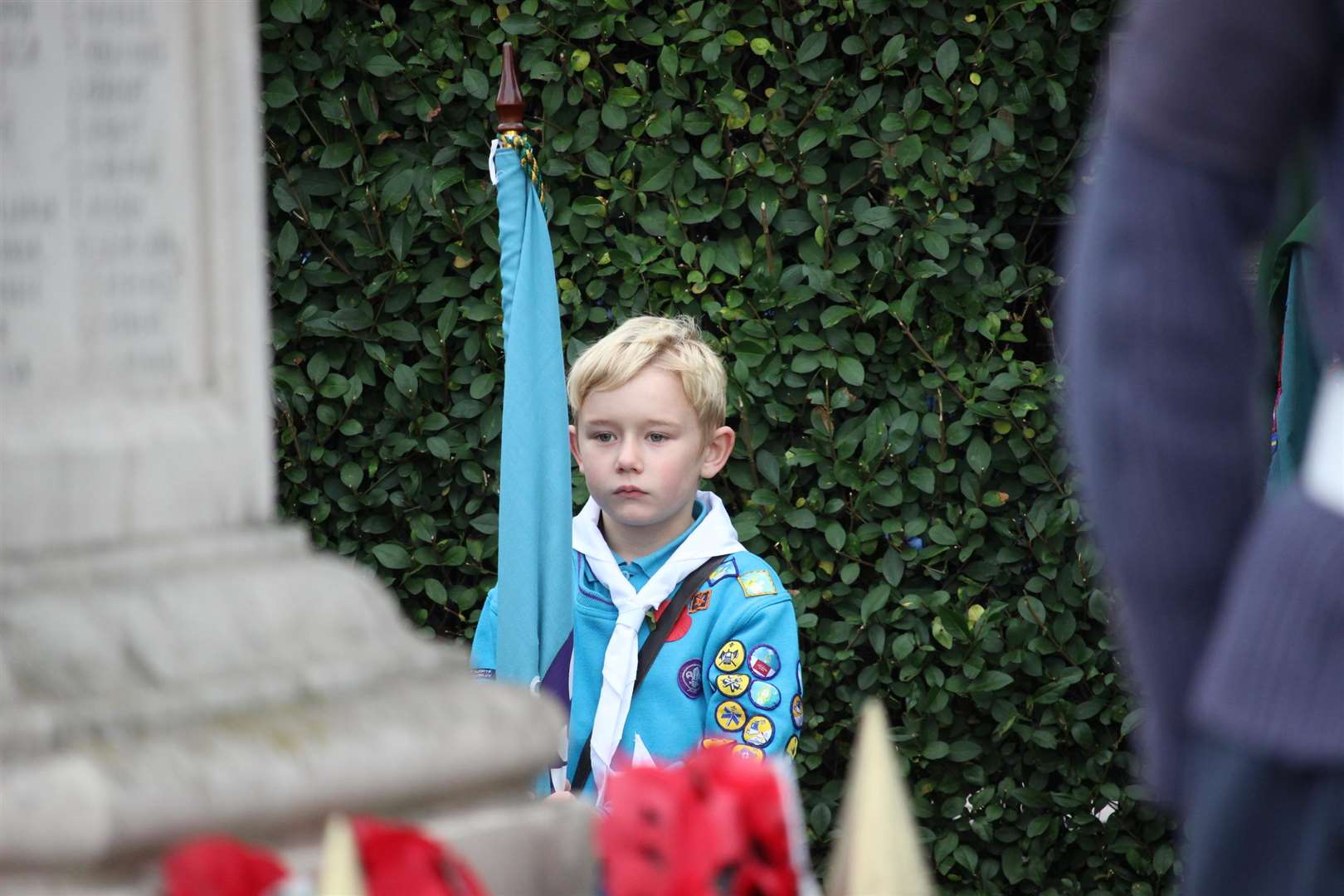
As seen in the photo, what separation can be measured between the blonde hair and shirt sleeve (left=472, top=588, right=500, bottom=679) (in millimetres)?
428

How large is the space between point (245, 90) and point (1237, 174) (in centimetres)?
96

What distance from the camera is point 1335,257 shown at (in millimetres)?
1085

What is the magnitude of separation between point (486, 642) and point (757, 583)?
23.9 inches

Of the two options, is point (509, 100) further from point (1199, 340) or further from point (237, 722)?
point (1199, 340)

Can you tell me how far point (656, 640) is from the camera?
9.86 feet

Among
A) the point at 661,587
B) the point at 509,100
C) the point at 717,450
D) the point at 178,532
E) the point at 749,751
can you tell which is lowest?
the point at 749,751

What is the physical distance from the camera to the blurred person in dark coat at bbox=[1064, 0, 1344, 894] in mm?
1038

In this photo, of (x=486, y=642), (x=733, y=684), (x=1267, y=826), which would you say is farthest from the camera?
(x=486, y=642)

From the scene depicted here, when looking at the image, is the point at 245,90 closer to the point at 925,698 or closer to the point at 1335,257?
the point at 1335,257

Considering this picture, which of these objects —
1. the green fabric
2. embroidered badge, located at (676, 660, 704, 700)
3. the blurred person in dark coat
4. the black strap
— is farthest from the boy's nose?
the blurred person in dark coat

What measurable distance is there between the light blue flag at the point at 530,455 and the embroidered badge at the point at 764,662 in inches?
14.4

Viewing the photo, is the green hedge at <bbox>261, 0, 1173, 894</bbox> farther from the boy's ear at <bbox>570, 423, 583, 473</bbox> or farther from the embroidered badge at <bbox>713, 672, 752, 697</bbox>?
the embroidered badge at <bbox>713, 672, 752, 697</bbox>

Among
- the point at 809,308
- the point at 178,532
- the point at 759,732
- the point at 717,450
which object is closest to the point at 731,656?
the point at 759,732

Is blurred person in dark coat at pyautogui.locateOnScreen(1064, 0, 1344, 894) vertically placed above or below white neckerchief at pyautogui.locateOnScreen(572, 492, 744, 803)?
above
